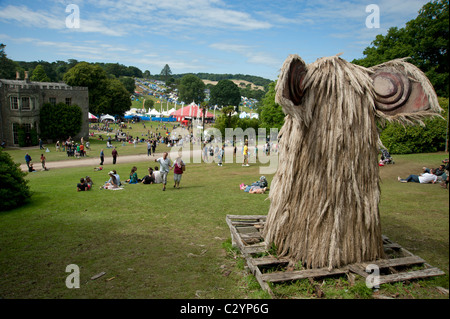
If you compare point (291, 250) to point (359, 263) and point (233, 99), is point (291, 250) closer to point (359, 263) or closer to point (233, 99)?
point (359, 263)

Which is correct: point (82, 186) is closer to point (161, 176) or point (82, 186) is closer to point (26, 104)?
point (161, 176)

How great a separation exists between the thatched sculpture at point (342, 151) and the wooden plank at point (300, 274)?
172 mm

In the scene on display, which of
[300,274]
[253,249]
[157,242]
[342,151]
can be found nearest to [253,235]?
[253,249]

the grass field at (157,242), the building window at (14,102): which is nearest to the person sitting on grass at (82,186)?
the grass field at (157,242)

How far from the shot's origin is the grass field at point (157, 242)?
5957 millimetres

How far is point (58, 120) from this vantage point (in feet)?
145

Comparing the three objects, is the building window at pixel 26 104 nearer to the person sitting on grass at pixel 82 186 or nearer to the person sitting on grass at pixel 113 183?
the person sitting on grass at pixel 82 186

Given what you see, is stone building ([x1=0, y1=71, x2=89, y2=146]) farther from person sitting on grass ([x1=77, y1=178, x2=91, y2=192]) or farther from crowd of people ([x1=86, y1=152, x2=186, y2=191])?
person sitting on grass ([x1=77, y1=178, x2=91, y2=192])

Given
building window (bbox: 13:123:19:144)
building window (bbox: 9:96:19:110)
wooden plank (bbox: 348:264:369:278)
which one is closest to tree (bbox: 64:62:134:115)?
building window (bbox: 9:96:19:110)

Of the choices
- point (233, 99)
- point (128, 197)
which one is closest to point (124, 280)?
point (128, 197)

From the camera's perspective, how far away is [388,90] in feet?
20.7
